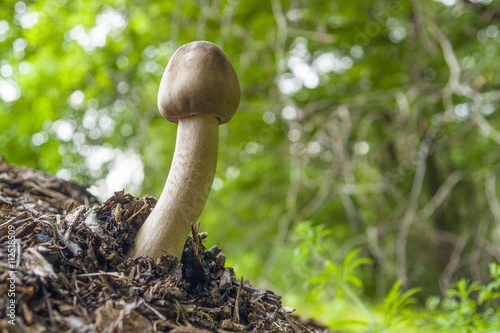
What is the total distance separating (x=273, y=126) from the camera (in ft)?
19.6

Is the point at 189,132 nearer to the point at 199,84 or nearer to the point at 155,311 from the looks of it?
the point at 199,84

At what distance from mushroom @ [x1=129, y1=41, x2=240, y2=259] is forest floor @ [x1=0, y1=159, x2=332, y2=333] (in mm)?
72

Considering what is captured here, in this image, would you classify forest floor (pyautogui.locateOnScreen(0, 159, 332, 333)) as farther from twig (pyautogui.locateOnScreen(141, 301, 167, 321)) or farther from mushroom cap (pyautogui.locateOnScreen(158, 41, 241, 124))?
mushroom cap (pyautogui.locateOnScreen(158, 41, 241, 124))

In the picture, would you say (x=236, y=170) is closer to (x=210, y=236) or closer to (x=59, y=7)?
(x=210, y=236)

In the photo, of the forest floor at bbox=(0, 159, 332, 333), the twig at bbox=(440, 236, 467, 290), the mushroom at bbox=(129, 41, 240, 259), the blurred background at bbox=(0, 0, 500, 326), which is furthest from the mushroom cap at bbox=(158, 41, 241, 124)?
the blurred background at bbox=(0, 0, 500, 326)

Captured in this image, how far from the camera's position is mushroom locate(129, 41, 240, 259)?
1.33m

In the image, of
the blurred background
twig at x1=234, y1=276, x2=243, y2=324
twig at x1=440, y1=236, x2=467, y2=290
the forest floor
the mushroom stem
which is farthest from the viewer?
the blurred background

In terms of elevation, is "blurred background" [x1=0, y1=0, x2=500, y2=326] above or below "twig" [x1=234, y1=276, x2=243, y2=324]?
above

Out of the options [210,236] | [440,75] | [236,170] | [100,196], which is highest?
[440,75]

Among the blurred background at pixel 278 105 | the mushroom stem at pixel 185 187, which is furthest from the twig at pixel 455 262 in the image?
the mushroom stem at pixel 185 187

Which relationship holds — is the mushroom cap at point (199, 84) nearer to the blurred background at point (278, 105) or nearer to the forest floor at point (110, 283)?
the forest floor at point (110, 283)

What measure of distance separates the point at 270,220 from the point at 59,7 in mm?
4356

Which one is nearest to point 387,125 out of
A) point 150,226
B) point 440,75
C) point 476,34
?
point 440,75

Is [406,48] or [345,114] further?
[406,48]
